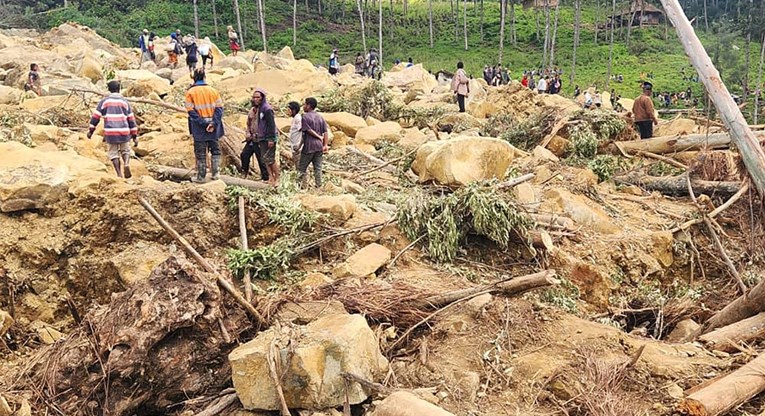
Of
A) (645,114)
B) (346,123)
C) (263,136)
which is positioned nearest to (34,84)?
(346,123)

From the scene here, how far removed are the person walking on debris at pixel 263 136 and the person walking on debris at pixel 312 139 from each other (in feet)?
1.18

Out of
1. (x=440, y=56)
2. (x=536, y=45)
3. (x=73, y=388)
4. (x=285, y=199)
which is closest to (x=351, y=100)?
(x=285, y=199)

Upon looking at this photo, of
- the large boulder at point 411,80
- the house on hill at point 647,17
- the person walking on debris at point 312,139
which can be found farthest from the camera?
the house on hill at point 647,17

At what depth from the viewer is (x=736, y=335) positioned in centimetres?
481

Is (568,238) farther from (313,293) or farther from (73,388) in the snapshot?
(73,388)

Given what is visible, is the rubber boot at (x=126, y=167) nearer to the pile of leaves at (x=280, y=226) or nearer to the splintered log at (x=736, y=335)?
the pile of leaves at (x=280, y=226)

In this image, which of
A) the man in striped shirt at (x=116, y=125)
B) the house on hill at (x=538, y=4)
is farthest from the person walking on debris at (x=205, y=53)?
the house on hill at (x=538, y=4)

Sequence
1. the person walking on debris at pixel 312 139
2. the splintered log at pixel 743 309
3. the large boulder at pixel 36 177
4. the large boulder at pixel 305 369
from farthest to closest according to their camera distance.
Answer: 1. the person walking on debris at pixel 312 139
2. the large boulder at pixel 36 177
3. the splintered log at pixel 743 309
4. the large boulder at pixel 305 369

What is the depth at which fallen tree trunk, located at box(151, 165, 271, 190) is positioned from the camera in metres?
8.14

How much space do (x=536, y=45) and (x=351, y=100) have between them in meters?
34.0

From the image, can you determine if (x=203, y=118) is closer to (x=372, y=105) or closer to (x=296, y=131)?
(x=296, y=131)

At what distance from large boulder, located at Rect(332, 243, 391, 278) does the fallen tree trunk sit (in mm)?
2419

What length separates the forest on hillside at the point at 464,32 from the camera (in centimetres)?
3719

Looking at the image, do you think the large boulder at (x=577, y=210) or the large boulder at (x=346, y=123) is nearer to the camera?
the large boulder at (x=577, y=210)
